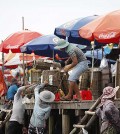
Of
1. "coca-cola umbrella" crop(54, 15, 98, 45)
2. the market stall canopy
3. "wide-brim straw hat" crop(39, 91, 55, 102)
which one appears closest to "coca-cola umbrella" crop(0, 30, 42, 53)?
the market stall canopy

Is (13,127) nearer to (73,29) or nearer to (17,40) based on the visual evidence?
(73,29)

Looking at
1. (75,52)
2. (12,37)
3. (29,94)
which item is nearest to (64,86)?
(29,94)

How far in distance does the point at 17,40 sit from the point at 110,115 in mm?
9666

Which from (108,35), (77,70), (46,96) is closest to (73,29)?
(108,35)

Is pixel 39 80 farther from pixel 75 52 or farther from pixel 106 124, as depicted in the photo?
pixel 106 124

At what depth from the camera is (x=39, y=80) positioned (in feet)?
51.9

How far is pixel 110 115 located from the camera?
10.7 meters

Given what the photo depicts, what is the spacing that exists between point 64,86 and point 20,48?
4.54 m

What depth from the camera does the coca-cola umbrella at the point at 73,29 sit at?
16414mm

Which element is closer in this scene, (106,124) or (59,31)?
(106,124)

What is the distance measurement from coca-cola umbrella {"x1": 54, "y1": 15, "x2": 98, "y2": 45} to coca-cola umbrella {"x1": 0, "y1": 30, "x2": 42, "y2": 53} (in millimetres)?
2808

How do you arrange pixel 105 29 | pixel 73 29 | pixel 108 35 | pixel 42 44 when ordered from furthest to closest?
1. pixel 42 44
2. pixel 73 29
3. pixel 105 29
4. pixel 108 35

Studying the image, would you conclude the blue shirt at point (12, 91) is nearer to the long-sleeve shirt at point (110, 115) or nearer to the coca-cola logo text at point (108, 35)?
the coca-cola logo text at point (108, 35)

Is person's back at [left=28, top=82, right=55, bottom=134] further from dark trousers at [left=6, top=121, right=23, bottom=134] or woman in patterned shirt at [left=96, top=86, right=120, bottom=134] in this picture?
woman in patterned shirt at [left=96, top=86, right=120, bottom=134]
